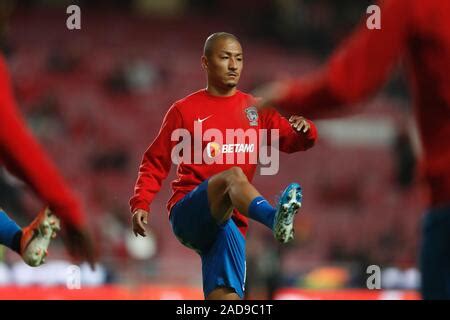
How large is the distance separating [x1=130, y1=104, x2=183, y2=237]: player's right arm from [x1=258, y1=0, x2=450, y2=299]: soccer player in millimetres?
1467

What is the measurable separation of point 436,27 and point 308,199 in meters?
9.78

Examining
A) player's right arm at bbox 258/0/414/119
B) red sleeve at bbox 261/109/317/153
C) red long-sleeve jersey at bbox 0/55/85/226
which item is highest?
red sleeve at bbox 261/109/317/153

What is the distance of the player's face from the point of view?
14.2 ft

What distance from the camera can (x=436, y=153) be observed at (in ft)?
9.35

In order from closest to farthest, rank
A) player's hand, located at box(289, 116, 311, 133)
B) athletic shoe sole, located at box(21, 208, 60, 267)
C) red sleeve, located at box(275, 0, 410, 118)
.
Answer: red sleeve, located at box(275, 0, 410, 118) < player's hand, located at box(289, 116, 311, 133) < athletic shoe sole, located at box(21, 208, 60, 267)

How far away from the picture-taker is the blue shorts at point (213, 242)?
166 inches

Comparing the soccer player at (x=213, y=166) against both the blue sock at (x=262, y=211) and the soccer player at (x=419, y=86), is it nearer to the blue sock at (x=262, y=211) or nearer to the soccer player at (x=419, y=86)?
the blue sock at (x=262, y=211)

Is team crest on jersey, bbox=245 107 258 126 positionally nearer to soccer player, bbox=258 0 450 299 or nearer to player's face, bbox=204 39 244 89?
player's face, bbox=204 39 244 89

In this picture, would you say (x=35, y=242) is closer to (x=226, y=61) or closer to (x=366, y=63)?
(x=226, y=61)

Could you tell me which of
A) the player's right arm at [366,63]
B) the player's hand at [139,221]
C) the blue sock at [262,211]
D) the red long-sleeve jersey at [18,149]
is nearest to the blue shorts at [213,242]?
the player's hand at [139,221]

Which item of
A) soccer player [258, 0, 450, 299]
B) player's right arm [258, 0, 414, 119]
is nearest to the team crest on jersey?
soccer player [258, 0, 450, 299]

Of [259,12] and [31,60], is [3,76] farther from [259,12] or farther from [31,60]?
[259,12]

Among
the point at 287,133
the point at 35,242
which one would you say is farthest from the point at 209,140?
the point at 35,242

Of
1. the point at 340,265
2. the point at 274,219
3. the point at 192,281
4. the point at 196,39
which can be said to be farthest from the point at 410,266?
the point at 274,219
